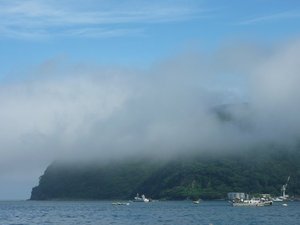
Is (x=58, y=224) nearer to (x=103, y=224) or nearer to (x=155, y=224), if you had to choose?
(x=103, y=224)

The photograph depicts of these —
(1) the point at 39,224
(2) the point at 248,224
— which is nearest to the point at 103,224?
(1) the point at 39,224

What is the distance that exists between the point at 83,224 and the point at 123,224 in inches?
313

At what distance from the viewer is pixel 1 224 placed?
133750 mm

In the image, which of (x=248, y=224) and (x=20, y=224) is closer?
(x=248, y=224)

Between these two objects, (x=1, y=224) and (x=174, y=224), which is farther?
(x=1, y=224)

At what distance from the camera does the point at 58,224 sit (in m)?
129

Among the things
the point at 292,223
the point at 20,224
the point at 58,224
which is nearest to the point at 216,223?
the point at 292,223

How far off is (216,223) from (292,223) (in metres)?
14.7

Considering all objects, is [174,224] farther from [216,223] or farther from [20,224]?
[20,224]

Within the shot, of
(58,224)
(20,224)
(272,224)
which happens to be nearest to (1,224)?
(20,224)

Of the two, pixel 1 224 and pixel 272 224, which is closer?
pixel 272 224

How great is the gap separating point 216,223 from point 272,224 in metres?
11.5

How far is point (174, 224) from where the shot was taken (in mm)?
121875

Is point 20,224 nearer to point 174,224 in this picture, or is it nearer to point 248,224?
point 174,224
